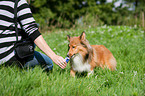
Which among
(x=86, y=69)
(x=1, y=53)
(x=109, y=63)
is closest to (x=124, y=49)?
(x=109, y=63)

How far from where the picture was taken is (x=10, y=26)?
2.08 m

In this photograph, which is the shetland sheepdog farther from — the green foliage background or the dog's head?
the green foliage background

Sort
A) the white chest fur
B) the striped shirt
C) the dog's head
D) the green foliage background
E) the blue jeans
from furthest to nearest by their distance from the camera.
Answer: the green foliage background, the white chest fur, the dog's head, the blue jeans, the striped shirt

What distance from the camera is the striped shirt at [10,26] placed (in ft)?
6.55

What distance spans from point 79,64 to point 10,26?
5.76ft

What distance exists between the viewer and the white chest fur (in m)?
3.21

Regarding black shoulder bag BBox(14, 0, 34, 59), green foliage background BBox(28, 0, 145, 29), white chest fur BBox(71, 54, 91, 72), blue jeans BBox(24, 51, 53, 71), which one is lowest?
white chest fur BBox(71, 54, 91, 72)

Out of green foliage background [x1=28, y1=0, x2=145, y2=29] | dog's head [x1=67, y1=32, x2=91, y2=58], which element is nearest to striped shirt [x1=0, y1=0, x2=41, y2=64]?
dog's head [x1=67, y1=32, x2=91, y2=58]

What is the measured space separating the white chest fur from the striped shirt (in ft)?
4.46

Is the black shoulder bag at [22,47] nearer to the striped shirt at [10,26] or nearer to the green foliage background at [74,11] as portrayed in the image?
the striped shirt at [10,26]

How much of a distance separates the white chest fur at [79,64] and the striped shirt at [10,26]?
136 centimetres

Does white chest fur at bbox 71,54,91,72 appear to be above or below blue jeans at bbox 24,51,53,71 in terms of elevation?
below

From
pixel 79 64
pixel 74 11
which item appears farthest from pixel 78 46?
pixel 74 11

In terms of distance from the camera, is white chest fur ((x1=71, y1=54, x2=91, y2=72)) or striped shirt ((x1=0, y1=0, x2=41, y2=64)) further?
white chest fur ((x1=71, y1=54, x2=91, y2=72))
